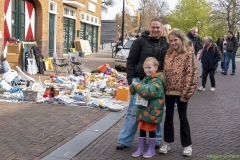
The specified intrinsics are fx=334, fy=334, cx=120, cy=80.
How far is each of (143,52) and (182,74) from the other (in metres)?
0.59

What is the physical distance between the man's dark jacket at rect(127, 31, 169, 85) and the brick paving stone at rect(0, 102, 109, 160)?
4.93ft

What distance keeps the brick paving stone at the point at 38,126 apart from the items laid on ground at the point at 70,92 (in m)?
0.31

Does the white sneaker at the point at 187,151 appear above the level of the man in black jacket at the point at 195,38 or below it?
below

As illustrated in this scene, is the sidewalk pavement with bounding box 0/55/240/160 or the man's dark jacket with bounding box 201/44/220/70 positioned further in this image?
the man's dark jacket with bounding box 201/44/220/70

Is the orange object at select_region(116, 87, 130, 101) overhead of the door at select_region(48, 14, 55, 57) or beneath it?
beneath

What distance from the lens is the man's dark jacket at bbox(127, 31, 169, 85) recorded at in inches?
173

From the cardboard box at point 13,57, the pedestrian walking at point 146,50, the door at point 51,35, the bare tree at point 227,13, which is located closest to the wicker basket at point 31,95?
the pedestrian walking at point 146,50

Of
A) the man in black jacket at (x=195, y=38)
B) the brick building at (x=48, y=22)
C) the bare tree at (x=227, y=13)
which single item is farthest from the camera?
the bare tree at (x=227, y=13)

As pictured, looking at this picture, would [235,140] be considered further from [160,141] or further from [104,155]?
[104,155]

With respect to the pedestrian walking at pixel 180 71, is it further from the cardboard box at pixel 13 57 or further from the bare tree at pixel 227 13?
the bare tree at pixel 227 13

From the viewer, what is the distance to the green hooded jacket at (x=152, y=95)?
4098 mm

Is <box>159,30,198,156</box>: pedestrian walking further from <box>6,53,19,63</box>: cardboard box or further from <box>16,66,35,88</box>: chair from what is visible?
<box>6,53,19,63</box>: cardboard box

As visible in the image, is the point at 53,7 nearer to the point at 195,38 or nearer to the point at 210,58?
the point at 195,38

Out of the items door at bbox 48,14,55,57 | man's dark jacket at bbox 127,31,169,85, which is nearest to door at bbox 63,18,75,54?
door at bbox 48,14,55,57
